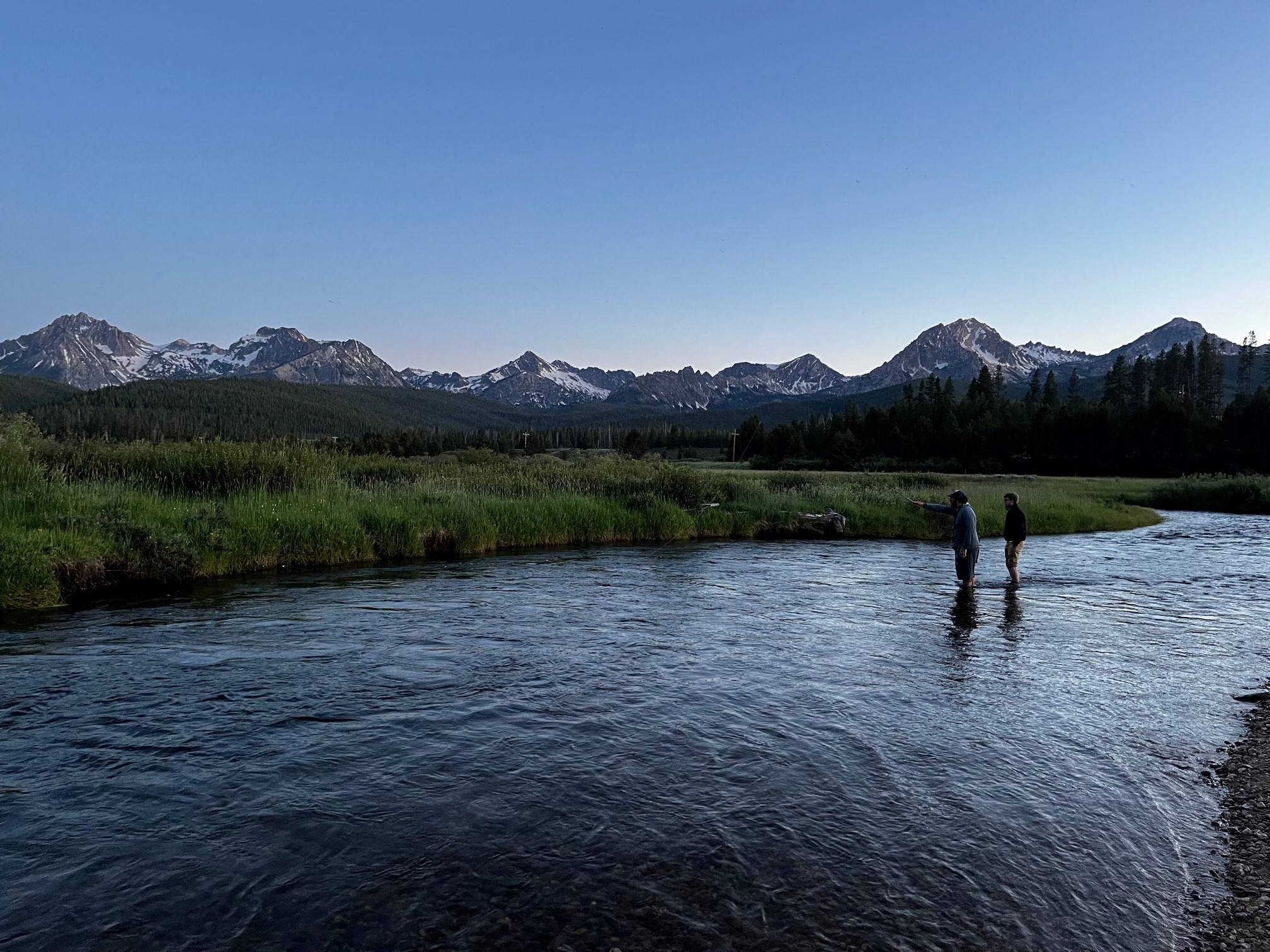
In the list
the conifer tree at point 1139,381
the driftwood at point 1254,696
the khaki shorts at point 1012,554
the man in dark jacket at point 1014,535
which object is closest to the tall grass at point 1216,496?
the man in dark jacket at point 1014,535

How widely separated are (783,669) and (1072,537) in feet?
96.1

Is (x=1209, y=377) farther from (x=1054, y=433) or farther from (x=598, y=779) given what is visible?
(x=598, y=779)

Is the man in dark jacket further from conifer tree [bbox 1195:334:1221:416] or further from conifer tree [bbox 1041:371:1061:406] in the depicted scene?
conifer tree [bbox 1195:334:1221:416]

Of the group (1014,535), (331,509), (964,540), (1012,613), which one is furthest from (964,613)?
(331,509)

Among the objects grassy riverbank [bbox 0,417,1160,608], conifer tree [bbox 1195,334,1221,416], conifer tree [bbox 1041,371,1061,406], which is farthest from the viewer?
conifer tree [bbox 1195,334,1221,416]

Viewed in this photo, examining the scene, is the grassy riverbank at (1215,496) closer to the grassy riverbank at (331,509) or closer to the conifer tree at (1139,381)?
the grassy riverbank at (331,509)

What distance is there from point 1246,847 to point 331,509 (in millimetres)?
21244

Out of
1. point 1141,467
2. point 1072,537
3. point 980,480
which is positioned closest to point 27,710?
point 1072,537

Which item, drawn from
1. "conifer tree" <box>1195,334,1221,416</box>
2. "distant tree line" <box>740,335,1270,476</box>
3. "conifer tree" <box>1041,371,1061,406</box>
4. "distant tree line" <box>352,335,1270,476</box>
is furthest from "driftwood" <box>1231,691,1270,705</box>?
"conifer tree" <box>1195,334,1221,416</box>

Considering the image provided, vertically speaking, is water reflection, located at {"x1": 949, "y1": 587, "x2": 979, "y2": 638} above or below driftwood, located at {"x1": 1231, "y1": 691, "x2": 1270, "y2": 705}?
below

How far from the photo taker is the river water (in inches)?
212

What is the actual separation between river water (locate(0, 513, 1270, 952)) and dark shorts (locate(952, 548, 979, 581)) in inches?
113

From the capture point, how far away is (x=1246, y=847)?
6.57 meters

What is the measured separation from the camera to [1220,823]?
7051 millimetres
